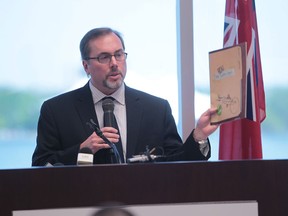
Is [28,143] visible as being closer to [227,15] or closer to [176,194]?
[227,15]

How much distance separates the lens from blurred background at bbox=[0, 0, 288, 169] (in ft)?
10.8

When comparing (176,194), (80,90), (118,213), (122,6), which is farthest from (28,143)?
(118,213)

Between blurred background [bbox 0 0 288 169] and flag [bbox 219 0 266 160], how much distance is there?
422 mm

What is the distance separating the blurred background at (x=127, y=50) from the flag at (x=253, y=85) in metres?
0.42

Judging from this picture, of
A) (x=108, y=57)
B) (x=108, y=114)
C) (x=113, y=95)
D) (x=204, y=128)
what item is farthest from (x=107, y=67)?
(x=204, y=128)

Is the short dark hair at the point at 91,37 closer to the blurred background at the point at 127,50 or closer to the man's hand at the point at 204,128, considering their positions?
the blurred background at the point at 127,50

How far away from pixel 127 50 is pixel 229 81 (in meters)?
1.77

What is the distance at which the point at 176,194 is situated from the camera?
1312 millimetres

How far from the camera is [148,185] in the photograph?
1312mm

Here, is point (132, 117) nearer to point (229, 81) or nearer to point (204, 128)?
point (204, 128)

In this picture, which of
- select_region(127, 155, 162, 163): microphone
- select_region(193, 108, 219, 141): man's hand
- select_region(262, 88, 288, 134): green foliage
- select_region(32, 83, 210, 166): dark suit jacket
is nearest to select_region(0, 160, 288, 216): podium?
select_region(127, 155, 162, 163): microphone

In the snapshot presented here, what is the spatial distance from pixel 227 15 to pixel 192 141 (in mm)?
1135

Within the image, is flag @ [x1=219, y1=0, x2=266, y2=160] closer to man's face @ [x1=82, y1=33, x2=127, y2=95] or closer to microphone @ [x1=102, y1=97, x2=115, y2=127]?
man's face @ [x1=82, y1=33, x2=127, y2=95]

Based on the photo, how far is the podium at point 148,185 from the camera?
1.29 metres
